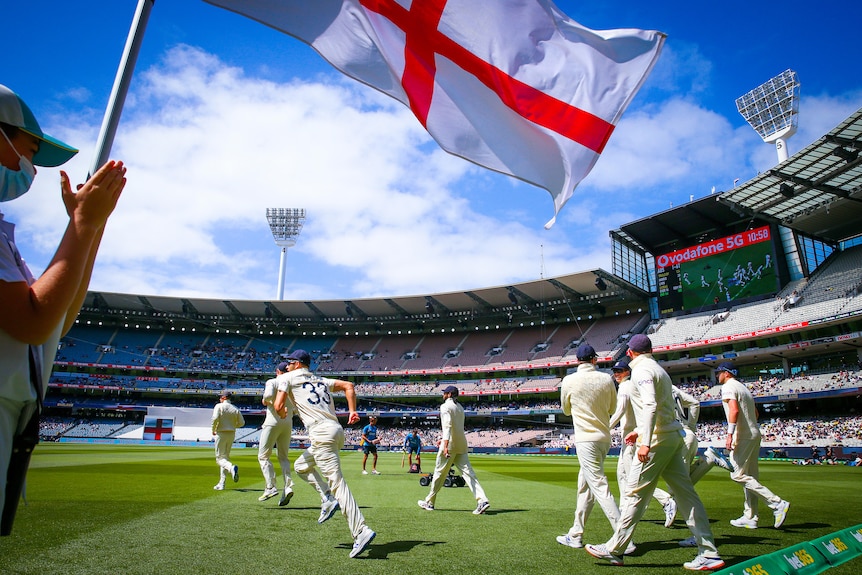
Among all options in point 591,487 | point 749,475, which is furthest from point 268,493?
point 749,475

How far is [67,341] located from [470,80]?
68.8 metres

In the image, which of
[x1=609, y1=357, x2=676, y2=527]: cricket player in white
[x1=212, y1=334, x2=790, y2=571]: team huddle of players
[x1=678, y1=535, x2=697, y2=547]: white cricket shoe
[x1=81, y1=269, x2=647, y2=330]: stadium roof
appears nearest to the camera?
[x1=212, y1=334, x2=790, y2=571]: team huddle of players

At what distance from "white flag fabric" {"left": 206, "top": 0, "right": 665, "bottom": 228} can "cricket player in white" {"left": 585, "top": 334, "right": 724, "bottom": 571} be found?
6.30 feet

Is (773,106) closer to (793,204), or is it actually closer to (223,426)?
(793,204)

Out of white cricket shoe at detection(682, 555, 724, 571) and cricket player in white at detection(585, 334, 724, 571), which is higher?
cricket player in white at detection(585, 334, 724, 571)

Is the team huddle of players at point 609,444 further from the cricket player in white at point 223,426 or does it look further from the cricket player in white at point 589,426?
the cricket player in white at point 223,426

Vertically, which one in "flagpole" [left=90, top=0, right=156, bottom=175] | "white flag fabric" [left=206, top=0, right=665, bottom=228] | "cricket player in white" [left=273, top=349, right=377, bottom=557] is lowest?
"cricket player in white" [left=273, top=349, right=377, bottom=557]

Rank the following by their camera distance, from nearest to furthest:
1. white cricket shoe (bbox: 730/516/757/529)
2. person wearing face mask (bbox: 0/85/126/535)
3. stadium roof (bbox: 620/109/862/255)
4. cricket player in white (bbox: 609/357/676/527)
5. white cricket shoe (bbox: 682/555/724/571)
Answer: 1. person wearing face mask (bbox: 0/85/126/535)
2. white cricket shoe (bbox: 682/555/724/571)
3. cricket player in white (bbox: 609/357/676/527)
4. white cricket shoe (bbox: 730/516/757/529)
5. stadium roof (bbox: 620/109/862/255)

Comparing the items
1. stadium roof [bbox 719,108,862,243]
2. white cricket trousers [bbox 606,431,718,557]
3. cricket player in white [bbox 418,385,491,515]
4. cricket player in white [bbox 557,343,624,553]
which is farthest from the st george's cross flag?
stadium roof [bbox 719,108,862,243]

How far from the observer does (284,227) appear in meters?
69.7

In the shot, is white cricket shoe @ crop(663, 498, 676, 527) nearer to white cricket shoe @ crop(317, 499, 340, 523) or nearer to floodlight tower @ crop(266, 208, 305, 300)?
white cricket shoe @ crop(317, 499, 340, 523)

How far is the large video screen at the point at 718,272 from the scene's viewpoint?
138 feet

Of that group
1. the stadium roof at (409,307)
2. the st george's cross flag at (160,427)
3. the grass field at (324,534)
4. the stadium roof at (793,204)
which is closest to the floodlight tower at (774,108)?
the stadium roof at (793,204)

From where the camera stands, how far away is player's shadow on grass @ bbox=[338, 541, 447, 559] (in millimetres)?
→ 4801
